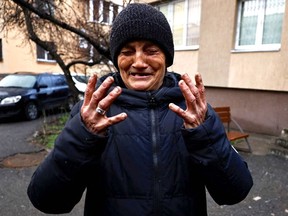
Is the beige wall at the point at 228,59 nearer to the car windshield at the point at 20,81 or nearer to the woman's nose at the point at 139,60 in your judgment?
the car windshield at the point at 20,81

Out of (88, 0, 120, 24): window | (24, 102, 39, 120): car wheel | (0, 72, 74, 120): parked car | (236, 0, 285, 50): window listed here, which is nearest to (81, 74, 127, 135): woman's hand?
(88, 0, 120, 24): window

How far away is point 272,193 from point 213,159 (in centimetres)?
335

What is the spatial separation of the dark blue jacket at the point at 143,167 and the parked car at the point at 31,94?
8418mm

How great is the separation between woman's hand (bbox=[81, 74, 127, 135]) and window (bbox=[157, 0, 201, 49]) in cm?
777

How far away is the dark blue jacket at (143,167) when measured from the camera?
1.10 m

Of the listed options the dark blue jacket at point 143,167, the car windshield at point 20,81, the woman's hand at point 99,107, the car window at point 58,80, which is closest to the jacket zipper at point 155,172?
the dark blue jacket at point 143,167

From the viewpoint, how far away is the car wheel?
9.34 m

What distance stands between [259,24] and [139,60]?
6.57 meters

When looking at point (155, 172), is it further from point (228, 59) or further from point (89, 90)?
point (228, 59)

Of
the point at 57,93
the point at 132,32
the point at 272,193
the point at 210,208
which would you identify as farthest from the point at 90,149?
the point at 57,93

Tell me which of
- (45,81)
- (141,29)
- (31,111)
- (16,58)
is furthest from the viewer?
(16,58)

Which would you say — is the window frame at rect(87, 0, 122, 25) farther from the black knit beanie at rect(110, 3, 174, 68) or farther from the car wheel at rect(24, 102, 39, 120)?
the black knit beanie at rect(110, 3, 174, 68)

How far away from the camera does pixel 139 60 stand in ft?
4.23

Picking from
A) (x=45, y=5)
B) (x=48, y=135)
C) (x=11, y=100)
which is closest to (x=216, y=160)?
(x=48, y=135)
